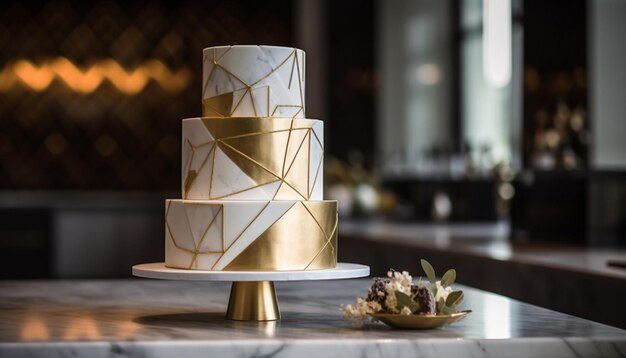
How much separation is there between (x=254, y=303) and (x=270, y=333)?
0.15 meters

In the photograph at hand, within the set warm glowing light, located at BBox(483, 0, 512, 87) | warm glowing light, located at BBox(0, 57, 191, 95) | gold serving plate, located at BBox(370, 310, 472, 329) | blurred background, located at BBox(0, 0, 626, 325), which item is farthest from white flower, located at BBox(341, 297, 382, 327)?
warm glowing light, located at BBox(0, 57, 191, 95)

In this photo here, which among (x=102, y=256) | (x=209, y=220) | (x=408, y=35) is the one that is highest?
(x=408, y=35)

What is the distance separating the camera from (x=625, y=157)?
361 cm

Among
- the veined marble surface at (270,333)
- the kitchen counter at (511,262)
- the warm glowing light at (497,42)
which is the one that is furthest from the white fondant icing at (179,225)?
the warm glowing light at (497,42)

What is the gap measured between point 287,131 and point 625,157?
2.32 metres

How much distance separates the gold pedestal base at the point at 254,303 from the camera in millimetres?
1520

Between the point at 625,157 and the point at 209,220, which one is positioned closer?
the point at 209,220

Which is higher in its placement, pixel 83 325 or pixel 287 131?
pixel 287 131

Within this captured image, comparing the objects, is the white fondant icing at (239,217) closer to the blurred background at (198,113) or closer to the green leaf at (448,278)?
the green leaf at (448,278)

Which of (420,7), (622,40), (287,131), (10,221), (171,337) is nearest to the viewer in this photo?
(171,337)

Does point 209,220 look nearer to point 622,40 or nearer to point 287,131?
point 287,131

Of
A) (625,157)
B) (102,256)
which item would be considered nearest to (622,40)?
(625,157)

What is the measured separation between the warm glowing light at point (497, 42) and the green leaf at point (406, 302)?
4.16m

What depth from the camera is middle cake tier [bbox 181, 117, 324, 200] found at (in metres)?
1.54
